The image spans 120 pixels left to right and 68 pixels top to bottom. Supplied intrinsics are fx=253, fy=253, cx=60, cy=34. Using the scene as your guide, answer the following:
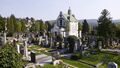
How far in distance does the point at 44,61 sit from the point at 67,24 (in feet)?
135

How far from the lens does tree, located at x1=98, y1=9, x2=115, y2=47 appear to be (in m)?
47.2

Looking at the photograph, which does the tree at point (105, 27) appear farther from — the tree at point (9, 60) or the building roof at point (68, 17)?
the tree at point (9, 60)

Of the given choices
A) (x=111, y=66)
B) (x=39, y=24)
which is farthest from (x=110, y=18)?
(x=39, y=24)

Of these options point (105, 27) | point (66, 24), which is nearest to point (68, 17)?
point (66, 24)

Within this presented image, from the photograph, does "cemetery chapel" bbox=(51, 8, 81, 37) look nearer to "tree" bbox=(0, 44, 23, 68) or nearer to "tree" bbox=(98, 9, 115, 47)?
"tree" bbox=(98, 9, 115, 47)

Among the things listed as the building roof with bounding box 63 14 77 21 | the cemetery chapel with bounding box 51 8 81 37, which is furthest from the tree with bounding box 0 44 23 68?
the building roof with bounding box 63 14 77 21

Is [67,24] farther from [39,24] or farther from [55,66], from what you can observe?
[55,66]

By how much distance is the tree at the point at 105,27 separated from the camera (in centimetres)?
4725

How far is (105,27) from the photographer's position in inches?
1865

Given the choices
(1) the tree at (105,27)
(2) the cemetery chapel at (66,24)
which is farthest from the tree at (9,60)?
(2) the cemetery chapel at (66,24)

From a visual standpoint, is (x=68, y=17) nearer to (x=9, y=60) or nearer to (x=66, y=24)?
(x=66, y=24)

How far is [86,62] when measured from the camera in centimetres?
3288

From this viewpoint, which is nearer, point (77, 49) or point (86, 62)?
point (86, 62)

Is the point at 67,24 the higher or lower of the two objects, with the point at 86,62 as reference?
higher
